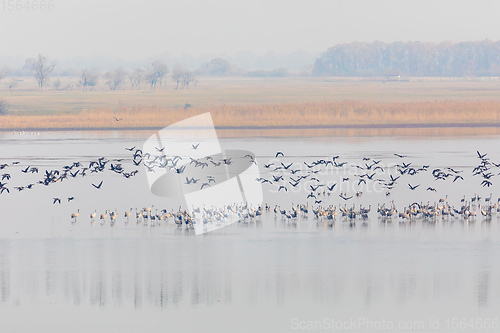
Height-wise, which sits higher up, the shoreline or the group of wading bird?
the group of wading bird

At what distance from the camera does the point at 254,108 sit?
66.5m

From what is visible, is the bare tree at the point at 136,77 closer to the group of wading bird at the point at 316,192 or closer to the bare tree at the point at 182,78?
the bare tree at the point at 182,78

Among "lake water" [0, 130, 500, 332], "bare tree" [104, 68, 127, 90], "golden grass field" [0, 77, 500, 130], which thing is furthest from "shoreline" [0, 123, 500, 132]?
"bare tree" [104, 68, 127, 90]

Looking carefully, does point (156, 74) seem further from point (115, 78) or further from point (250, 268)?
point (250, 268)

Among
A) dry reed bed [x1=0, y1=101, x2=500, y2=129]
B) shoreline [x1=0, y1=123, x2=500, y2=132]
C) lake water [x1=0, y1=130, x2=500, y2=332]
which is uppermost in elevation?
lake water [x1=0, y1=130, x2=500, y2=332]

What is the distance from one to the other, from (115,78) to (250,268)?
317 ft

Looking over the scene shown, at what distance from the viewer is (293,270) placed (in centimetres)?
1598

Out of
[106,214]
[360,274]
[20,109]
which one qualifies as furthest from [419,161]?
[20,109]

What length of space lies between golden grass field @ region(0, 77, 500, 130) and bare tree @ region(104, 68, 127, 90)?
6809 mm

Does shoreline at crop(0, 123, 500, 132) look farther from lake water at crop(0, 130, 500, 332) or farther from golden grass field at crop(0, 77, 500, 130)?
lake water at crop(0, 130, 500, 332)

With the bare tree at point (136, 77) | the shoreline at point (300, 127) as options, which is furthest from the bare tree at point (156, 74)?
the shoreline at point (300, 127)

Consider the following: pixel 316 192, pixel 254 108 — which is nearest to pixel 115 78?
pixel 254 108

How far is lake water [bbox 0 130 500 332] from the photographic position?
13180 millimetres

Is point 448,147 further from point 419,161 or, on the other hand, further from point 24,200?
point 24,200
